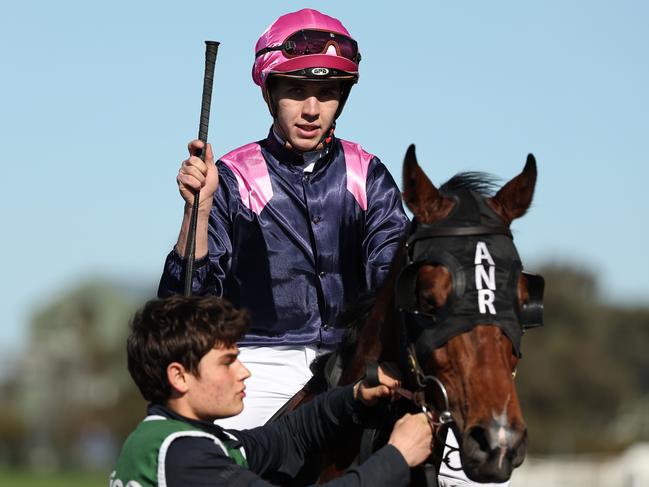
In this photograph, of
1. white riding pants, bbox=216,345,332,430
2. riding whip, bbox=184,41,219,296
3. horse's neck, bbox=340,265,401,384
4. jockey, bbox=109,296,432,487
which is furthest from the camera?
white riding pants, bbox=216,345,332,430

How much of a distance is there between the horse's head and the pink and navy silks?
1003 millimetres

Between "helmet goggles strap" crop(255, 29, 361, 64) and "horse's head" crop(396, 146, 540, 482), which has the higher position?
"helmet goggles strap" crop(255, 29, 361, 64)

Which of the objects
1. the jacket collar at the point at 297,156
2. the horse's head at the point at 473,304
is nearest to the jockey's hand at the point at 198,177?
the jacket collar at the point at 297,156

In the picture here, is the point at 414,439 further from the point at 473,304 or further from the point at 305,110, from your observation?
the point at 305,110

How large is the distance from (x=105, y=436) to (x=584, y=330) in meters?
23.9

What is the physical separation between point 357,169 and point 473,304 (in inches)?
66.7

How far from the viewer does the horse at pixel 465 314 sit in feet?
12.1

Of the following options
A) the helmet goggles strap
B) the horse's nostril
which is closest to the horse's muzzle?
the horse's nostril

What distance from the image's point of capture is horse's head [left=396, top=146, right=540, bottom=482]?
3.68 m

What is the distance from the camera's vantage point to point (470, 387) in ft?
12.3

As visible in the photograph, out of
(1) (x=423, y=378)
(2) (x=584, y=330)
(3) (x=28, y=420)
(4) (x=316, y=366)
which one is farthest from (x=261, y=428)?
(3) (x=28, y=420)

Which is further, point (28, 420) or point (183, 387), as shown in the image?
point (28, 420)

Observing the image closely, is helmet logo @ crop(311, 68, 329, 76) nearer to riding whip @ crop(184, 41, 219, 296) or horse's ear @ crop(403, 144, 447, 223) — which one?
riding whip @ crop(184, 41, 219, 296)

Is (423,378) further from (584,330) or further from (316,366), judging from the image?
(584,330)
